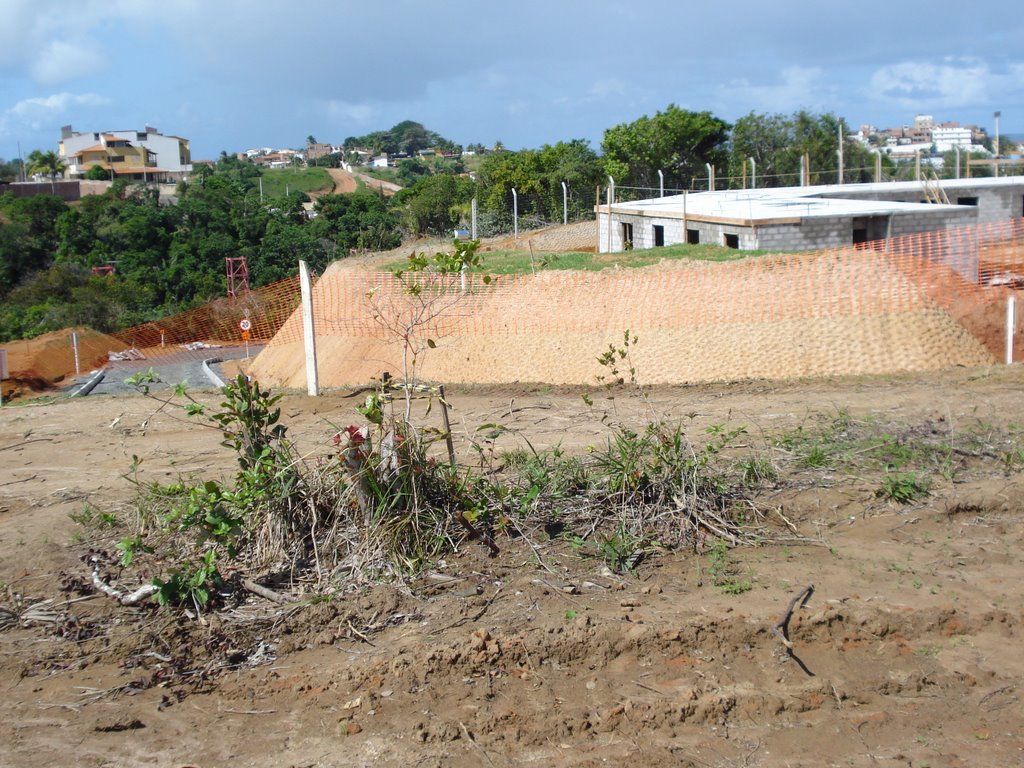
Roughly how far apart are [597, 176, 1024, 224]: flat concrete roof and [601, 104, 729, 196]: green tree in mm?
10628

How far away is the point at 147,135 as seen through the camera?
3979 inches

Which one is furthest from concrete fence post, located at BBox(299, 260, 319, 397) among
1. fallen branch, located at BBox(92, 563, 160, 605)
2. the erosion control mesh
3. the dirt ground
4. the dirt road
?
the dirt road

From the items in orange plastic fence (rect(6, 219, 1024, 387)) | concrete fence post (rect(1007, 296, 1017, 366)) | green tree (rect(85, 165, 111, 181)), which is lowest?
concrete fence post (rect(1007, 296, 1017, 366))

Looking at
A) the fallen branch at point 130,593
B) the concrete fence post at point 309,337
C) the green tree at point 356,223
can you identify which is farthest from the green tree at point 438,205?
the fallen branch at point 130,593

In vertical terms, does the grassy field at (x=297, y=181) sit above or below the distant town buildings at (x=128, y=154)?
below

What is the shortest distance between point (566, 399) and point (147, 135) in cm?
10171

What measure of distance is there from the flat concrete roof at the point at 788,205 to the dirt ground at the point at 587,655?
1289cm

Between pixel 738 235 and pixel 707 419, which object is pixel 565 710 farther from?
pixel 738 235

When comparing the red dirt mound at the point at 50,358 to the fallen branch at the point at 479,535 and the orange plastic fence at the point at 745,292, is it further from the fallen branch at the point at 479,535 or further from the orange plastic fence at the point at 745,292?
the fallen branch at the point at 479,535

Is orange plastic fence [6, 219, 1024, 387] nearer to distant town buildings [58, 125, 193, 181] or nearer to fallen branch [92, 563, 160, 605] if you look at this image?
fallen branch [92, 563, 160, 605]

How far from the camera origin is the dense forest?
3606 centimetres

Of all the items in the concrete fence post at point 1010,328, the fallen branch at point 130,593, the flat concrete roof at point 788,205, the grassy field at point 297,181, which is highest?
the grassy field at point 297,181

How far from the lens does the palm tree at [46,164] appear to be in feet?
272

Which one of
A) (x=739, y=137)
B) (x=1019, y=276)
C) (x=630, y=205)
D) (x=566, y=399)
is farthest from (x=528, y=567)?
(x=739, y=137)
